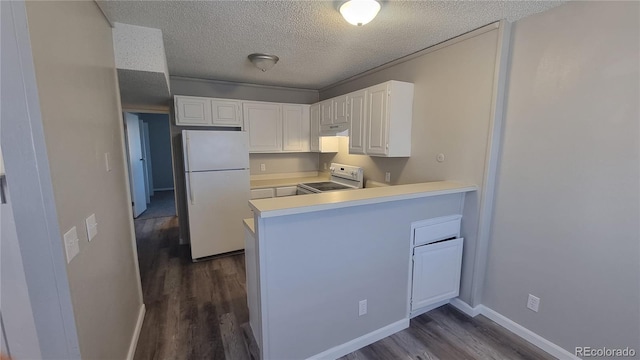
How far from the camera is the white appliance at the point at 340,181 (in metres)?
3.48

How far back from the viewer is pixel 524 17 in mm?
1885

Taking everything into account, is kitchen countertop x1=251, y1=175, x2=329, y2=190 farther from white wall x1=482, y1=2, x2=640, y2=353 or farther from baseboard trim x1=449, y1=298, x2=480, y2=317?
white wall x1=482, y1=2, x2=640, y2=353

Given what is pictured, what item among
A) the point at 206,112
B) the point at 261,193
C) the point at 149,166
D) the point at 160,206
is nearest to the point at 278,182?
the point at 261,193

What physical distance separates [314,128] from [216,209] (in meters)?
1.84

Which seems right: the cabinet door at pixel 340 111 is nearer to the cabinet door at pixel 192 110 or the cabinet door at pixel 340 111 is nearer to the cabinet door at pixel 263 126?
the cabinet door at pixel 263 126

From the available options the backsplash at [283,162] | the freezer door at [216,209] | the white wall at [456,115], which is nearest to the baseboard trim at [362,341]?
the white wall at [456,115]

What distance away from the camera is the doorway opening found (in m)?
5.11

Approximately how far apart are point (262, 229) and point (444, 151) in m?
1.84

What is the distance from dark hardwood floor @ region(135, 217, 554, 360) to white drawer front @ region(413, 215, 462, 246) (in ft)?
2.33

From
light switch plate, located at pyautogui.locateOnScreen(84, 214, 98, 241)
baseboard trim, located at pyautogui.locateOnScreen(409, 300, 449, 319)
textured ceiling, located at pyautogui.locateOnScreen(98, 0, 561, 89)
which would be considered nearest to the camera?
light switch plate, located at pyautogui.locateOnScreen(84, 214, 98, 241)

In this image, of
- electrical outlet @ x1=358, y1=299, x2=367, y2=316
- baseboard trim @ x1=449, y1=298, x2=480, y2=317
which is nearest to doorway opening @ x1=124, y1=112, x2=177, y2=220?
electrical outlet @ x1=358, y1=299, x2=367, y2=316

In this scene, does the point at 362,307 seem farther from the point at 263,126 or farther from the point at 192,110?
the point at 192,110

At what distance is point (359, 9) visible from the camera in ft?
5.24

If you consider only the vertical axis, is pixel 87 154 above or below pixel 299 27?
below
